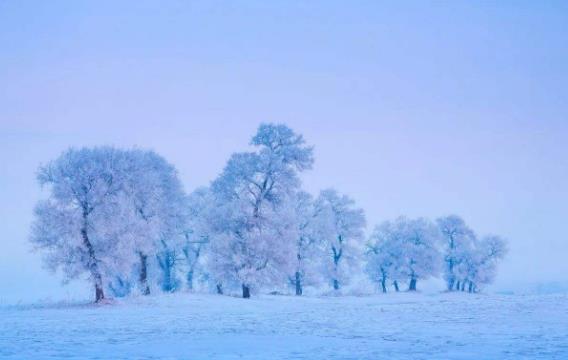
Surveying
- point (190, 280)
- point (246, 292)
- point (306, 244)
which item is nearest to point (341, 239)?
point (306, 244)

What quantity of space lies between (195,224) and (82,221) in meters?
15.1

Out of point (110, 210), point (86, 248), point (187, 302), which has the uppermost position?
point (110, 210)

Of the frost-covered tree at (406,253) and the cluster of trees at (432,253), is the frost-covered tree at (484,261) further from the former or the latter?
the frost-covered tree at (406,253)

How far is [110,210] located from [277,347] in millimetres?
23087

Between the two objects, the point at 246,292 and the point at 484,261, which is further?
the point at 484,261

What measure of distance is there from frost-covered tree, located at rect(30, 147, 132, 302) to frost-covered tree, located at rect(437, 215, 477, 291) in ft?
167

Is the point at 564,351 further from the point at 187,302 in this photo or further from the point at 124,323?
the point at 187,302

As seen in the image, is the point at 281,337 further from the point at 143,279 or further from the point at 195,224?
the point at 195,224

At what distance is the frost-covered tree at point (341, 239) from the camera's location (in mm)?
60969

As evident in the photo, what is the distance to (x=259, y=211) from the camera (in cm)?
4362

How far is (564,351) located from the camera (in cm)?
1301

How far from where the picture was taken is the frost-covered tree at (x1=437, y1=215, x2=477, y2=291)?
247 feet

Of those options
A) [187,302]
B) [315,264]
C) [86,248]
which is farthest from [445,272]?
[86,248]

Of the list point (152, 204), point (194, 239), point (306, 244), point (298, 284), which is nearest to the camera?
point (152, 204)
